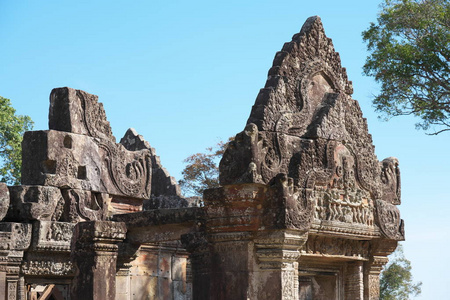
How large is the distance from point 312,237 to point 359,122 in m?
1.93

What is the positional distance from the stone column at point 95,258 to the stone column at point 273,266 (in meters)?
2.14

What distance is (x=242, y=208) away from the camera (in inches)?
339

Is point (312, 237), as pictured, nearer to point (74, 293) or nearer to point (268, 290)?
point (268, 290)

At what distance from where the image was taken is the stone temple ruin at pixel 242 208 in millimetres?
8609

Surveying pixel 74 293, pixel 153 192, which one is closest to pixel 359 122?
pixel 74 293

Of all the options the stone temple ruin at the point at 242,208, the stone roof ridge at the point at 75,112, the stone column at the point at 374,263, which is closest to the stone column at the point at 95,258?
the stone temple ruin at the point at 242,208

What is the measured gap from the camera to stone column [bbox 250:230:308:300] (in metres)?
8.52

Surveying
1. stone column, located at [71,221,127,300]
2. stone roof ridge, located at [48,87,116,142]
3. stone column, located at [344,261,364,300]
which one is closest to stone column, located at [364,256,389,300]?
stone column, located at [344,261,364,300]

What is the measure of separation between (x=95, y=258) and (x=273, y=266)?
2.43 meters

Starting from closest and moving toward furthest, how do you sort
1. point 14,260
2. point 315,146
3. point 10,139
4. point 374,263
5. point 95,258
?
point 315,146 → point 95,258 → point 374,263 → point 14,260 → point 10,139

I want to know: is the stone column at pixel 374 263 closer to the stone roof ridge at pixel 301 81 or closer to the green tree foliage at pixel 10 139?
the stone roof ridge at pixel 301 81

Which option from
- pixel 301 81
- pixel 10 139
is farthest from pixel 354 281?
pixel 10 139

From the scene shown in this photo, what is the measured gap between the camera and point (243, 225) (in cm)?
860

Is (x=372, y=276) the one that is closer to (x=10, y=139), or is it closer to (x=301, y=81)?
(x=301, y=81)
